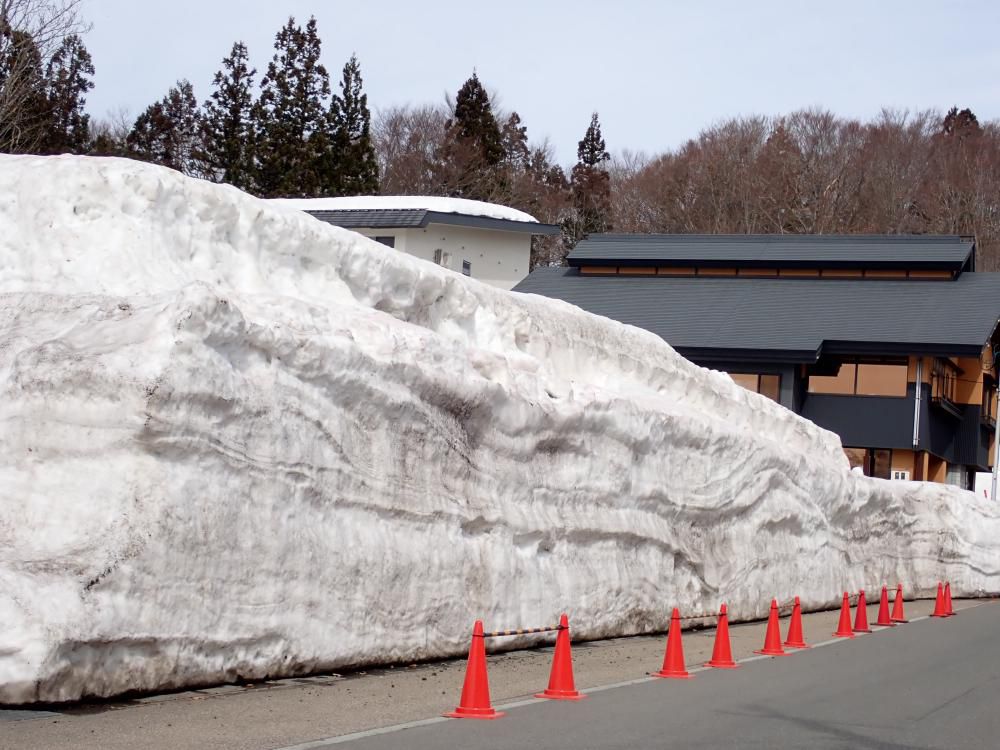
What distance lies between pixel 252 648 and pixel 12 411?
2.64 metres

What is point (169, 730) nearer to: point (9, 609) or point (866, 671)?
point (9, 609)

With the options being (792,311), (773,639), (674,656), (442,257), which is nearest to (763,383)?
(792,311)

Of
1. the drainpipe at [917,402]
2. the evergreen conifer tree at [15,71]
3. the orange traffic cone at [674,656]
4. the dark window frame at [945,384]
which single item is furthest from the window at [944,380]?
the orange traffic cone at [674,656]

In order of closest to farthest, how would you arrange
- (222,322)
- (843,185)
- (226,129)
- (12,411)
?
(12,411), (222,322), (226,129), (843,185)

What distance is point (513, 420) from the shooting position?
14.1 metres

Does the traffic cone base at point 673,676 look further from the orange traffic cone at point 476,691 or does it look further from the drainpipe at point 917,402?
the drainpipe at point 917,402

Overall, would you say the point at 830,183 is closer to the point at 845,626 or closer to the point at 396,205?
the point at 396,205

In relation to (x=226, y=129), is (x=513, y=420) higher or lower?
lower

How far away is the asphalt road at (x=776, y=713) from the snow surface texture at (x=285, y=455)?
198 cm

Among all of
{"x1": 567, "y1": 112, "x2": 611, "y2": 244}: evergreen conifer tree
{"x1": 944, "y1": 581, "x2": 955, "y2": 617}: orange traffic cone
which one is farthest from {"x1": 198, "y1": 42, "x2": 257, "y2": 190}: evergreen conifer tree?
{"x1": 944, "y1": 581, "x2": 955, "y2": 617}: orange traffic cone

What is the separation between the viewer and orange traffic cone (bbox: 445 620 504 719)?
383 inches

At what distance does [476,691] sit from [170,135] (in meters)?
54.0

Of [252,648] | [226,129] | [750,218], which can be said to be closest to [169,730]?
[252,648]

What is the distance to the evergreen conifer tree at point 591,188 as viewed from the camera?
70.1m
